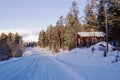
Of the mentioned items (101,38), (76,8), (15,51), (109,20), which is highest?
(76,8)

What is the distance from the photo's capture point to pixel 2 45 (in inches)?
4077

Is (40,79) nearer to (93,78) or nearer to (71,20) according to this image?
(93,78)

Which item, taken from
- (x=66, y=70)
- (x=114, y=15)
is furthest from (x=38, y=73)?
(x=114, y=15)

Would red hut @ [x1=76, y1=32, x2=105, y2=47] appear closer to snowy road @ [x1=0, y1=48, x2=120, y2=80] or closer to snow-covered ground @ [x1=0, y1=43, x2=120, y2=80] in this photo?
snow-covered ground @ [x1=0, y1=43, x2=120, y2=80]

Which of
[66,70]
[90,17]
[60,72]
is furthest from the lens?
[90,17]

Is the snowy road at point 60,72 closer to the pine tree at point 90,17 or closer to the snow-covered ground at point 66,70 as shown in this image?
the snow-covered ground at point 66,70

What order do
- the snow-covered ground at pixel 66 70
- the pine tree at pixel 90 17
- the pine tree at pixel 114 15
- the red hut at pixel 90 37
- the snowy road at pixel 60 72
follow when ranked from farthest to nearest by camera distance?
1. the pine tree at pixel 90 17
2. the red hut at pixel 90 37
3. the pine tree at pixel 114 15
4. the snow-covered ground at pixel 66 70
5. the snowy road at pixel 60 72

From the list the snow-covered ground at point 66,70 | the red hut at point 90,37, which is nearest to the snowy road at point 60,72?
the snow-covered ground at point 66,70

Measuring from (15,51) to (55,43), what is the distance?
55.8ft

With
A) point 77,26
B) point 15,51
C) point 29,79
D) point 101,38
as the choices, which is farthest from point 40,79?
point 15,51

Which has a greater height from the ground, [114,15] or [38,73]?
[114,15]

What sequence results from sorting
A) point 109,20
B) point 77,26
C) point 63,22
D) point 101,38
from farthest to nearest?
point 63,22 < point 77,26 < point 101,38 < point 109,20

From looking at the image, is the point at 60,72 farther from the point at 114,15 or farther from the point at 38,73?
the point at 114,15

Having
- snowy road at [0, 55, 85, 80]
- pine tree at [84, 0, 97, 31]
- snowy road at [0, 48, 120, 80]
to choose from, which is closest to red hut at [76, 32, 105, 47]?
pine tree at [84, 0, 97, 31]
